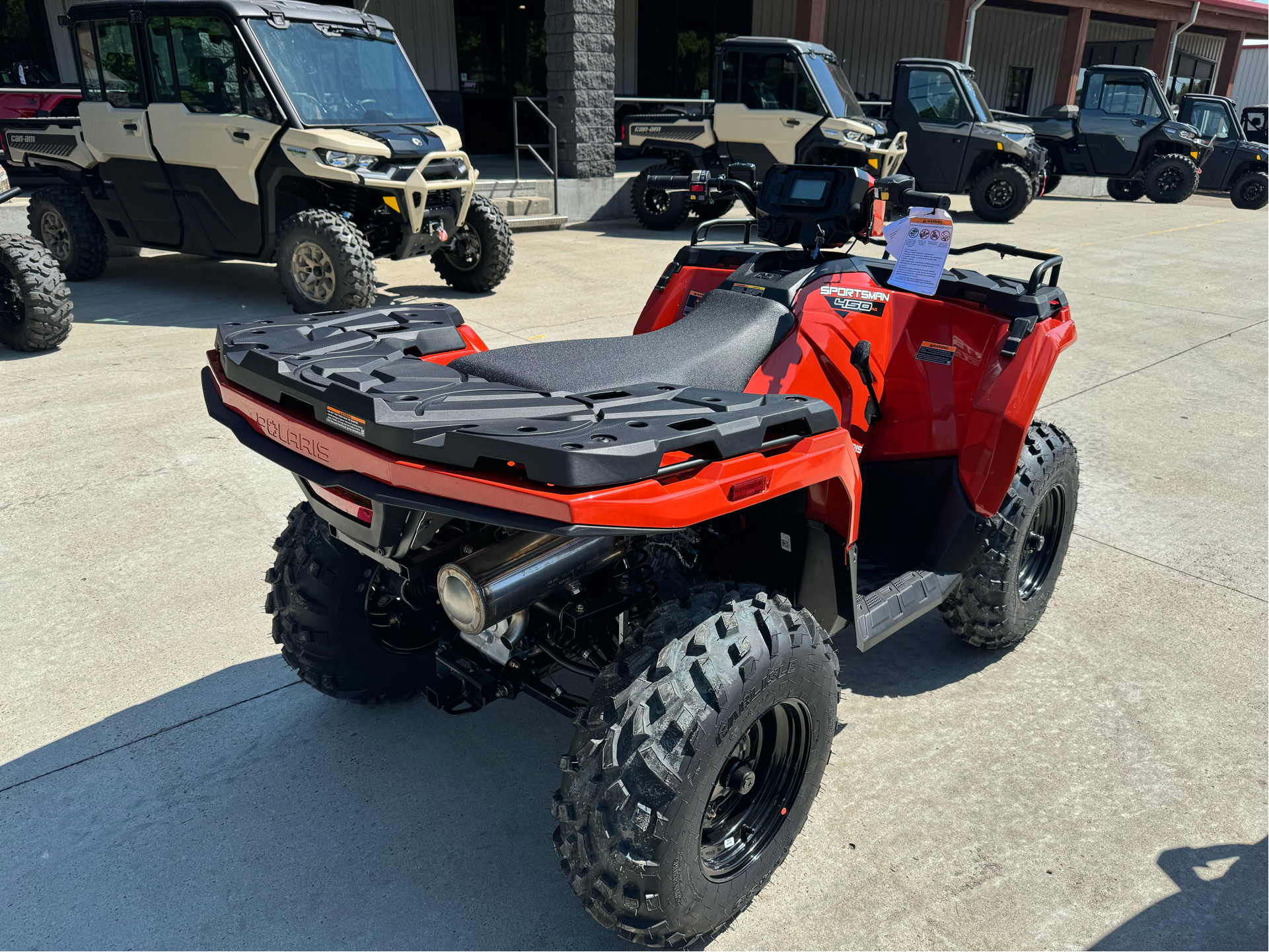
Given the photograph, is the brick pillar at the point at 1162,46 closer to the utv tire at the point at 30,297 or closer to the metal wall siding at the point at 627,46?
the metal wall siding at the point at 627,46

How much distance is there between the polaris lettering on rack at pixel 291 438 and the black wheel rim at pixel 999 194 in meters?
14.5

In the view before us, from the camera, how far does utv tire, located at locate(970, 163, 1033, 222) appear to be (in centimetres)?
1438

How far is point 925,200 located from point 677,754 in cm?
184

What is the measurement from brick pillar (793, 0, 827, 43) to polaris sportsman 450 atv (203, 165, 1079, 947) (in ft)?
52.7

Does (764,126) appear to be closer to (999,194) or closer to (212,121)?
(999,194)

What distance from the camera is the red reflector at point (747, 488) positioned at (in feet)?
6.08

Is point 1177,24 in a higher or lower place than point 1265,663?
higher

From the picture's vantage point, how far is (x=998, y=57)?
29.1 metres

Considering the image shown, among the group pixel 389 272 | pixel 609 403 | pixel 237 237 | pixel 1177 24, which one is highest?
pixel 1177 24

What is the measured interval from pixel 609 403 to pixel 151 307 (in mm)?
7500

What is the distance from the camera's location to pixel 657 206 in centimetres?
1366

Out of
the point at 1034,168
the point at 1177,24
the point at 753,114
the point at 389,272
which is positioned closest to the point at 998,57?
the point at 1177,24

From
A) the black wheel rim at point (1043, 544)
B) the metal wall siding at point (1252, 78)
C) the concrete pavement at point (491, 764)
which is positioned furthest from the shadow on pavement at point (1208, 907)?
the metal wall siding at point (1252, 78)

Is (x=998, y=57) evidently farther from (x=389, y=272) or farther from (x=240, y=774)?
(x=240, y=774)
